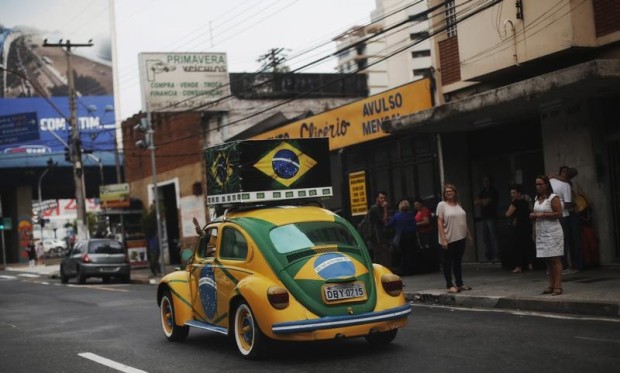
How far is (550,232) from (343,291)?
4.87m

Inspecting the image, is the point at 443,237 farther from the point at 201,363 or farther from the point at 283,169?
the point at 201,363

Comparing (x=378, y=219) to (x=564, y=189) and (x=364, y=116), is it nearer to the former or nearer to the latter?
(x=564, y=189)

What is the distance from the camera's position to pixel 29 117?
52.2m

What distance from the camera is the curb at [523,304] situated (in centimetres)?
1093

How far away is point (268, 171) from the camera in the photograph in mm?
10695

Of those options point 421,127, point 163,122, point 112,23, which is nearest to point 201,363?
point 421,127

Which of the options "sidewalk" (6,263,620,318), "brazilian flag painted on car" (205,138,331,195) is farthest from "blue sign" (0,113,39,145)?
"brazilian flag painted on car" (205,138,331,195)

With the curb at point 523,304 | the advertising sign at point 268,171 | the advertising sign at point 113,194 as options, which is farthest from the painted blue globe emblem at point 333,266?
the advertising sign at point 113,194

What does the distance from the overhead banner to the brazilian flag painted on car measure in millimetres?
9165

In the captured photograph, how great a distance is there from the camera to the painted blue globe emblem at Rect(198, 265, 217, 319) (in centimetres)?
995

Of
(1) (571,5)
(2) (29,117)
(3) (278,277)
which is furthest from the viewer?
(2) (29,117)

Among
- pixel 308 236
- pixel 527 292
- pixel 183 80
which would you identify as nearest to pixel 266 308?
pixel 308 236

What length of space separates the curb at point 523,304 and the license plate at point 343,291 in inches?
150

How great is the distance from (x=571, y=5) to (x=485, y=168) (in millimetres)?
5921
